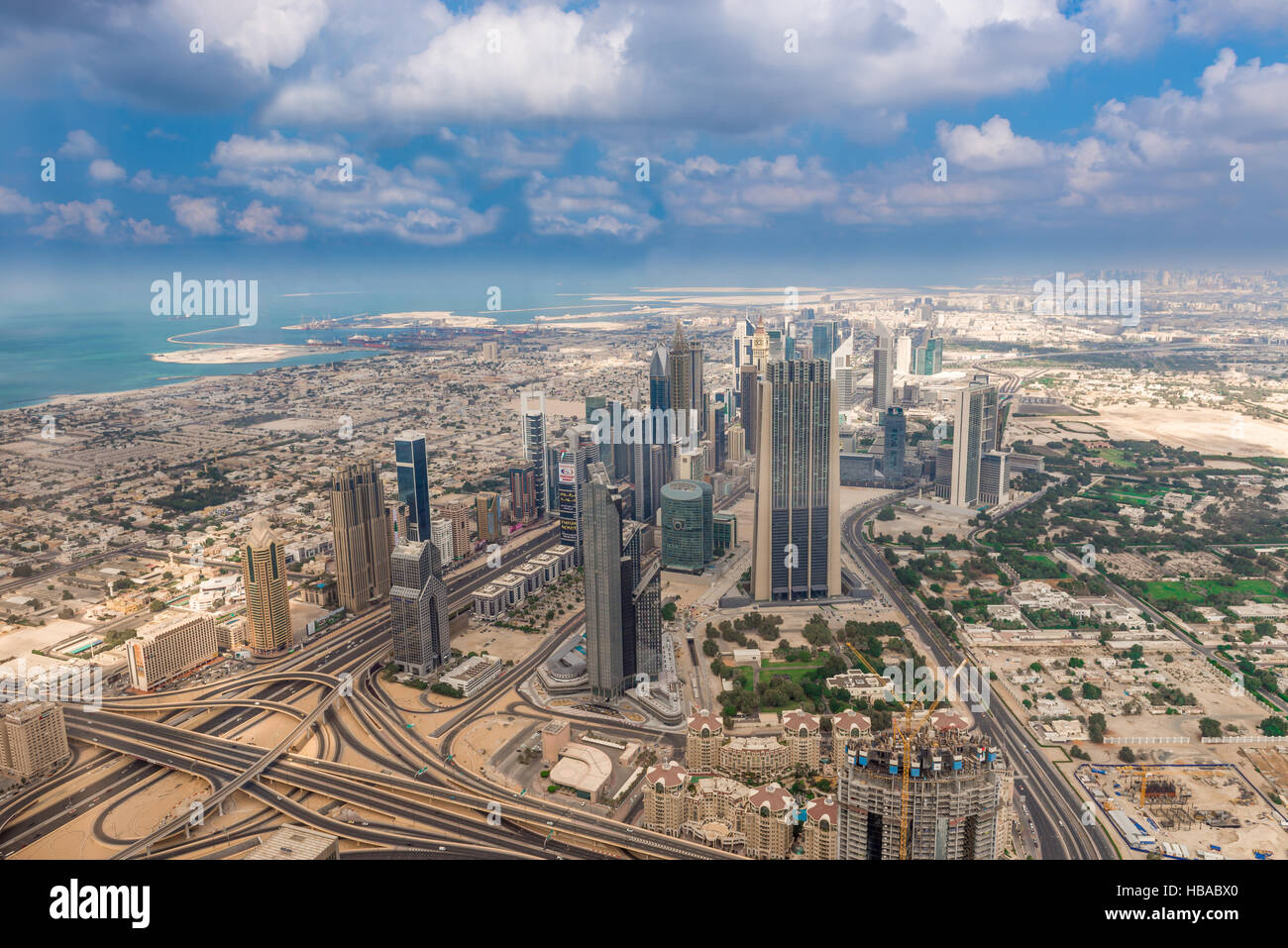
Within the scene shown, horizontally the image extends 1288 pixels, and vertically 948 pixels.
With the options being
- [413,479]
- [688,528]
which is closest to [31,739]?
[413,479]

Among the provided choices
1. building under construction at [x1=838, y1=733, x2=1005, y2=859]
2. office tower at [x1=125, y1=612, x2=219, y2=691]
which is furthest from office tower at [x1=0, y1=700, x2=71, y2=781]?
building under construction at [x1=838, y1=733, x2=1005, y2=859]

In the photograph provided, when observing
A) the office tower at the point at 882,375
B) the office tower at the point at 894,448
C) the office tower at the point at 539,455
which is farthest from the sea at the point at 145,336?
the office tower at the point at 882,375

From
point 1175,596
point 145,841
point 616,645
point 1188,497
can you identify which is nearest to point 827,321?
point 1188,497

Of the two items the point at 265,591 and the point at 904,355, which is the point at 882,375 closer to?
the point at 904,355

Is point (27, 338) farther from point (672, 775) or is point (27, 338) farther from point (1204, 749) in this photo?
point (1204, 749)

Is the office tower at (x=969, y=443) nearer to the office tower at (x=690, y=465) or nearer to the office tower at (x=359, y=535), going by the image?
the office tower at (x=690, y=465)

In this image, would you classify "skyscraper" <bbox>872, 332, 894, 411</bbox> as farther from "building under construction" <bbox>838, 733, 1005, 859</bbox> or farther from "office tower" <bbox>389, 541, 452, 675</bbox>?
"building under construction" <bbox>838, 733, 1005, 859</bbox>
